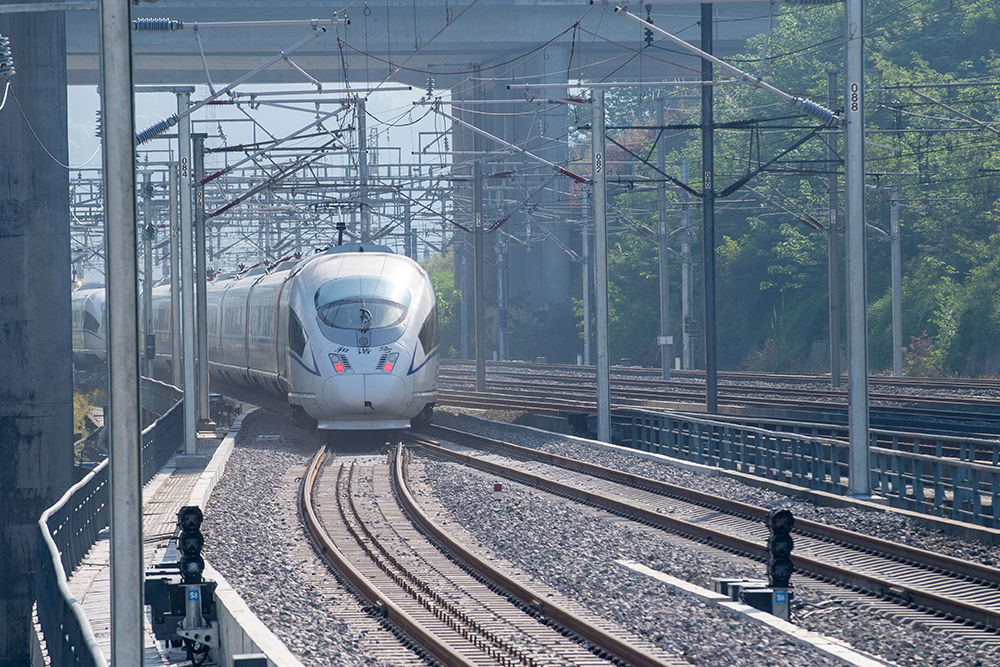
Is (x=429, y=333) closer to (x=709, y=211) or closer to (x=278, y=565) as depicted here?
(x=709, y=211)

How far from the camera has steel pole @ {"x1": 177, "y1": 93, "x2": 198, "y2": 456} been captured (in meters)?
23.0

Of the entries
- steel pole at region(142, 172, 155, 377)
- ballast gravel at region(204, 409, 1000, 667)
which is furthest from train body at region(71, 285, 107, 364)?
ballast gravel at region(204, 409, 1000, 667)

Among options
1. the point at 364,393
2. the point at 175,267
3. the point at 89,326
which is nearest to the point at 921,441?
the point at 364,393

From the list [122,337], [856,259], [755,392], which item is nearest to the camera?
[122,337]

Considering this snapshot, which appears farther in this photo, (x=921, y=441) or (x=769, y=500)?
(x=921, y=441)

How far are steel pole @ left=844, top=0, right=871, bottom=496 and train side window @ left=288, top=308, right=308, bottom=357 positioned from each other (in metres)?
11.8

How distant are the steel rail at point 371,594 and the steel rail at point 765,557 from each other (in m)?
3.59

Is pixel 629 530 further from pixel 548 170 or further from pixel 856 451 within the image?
pixel 548 170

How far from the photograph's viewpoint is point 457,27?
51.8 meters

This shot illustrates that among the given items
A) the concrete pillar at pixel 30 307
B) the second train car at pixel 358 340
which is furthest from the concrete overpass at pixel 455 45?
the concrete pillar at pixel 30 307

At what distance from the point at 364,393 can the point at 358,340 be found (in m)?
1.01

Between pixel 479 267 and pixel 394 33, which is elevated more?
pixel 394 33

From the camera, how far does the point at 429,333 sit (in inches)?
1048

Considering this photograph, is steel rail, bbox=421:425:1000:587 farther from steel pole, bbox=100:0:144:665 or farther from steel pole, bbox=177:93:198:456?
steel pole, bbox=100:0:144:665
